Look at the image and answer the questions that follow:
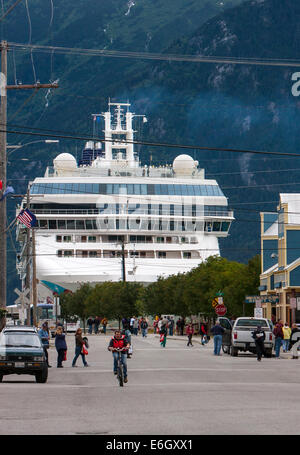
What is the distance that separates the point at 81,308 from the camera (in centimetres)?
12838

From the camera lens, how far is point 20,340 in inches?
1216

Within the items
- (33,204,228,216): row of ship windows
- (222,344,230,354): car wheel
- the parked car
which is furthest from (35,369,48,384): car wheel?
(33,204,228,216): row of ship windows

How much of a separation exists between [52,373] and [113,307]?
76.1 meters

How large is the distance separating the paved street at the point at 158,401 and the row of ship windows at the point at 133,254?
3776 inches

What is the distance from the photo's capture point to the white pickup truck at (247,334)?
4762 centimetres

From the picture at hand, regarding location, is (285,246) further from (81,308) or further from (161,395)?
(81,308)

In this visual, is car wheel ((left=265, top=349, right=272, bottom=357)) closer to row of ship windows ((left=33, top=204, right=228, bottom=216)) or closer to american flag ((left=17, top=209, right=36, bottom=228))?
american flag ((left=17, top=209, right=36, bottom=228))

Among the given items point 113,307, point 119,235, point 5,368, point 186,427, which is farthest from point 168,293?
point 186,427

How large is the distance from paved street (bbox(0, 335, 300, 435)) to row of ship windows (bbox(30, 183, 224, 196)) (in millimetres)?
104566

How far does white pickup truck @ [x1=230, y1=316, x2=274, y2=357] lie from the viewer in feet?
156

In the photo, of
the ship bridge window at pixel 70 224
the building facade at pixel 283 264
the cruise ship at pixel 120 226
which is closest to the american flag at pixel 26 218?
the building facade at pixel 283 264

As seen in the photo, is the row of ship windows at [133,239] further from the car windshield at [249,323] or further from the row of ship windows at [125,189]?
the car windshield at [249,323]

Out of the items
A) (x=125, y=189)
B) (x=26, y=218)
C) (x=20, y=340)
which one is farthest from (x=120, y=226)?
(x=20, y=340)

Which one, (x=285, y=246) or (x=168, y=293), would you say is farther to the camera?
(x=168, y=293)
